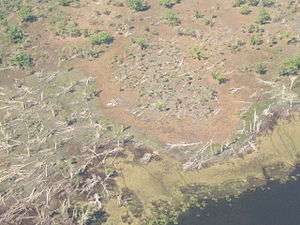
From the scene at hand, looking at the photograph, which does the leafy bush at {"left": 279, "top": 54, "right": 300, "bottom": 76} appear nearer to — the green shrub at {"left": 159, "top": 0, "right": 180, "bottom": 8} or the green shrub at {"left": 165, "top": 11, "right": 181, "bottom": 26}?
the green shrub at {"left": 165, "top": 11, "right": 181, "bottom": 26}

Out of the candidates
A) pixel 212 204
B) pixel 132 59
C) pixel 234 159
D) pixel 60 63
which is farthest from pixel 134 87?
pixel 212 204

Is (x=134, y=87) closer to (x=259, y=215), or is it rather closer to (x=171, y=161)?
(x=171, y=161)

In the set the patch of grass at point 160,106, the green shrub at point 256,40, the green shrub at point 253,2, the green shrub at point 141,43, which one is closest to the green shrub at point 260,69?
the green shrub at point 256,40

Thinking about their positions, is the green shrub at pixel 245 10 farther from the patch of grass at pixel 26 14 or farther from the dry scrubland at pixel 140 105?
the patch of grass at pixel 26 14

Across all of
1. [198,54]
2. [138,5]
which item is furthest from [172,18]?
[198,54]

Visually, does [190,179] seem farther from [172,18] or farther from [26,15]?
[26,15]
